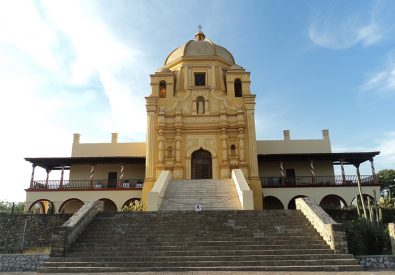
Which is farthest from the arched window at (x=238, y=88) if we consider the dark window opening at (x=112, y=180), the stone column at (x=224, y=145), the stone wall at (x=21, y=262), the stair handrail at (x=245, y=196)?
the stone wall at (x=21, y=262)

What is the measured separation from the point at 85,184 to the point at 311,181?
17.0 meters

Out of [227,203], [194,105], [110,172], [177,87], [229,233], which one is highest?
[177,87]

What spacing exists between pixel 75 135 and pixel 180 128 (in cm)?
1084

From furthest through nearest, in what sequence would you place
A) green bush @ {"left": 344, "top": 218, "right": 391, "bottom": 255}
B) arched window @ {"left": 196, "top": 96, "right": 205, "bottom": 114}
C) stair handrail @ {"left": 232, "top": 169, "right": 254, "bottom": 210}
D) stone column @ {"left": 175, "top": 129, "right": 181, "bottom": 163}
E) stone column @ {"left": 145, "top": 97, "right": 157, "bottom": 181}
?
arched window @ {"left": 196, "top": 96, "right": 205, "bottom": 114} < stone column @ {"left": 175, "top": 129, "right": 181, "bottom": 163} < stone column @ {"left": 145, "top": 97, "right": 157, "bottom": 181} < stair handrail @ {"left": 232, "top": 169, "right": 254, "bottom": 210} < green bush @ {"left": 344, "top": 218, "right": 391, "bottom": 255}

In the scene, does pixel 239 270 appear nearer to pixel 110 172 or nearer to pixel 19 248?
pixel 19 248

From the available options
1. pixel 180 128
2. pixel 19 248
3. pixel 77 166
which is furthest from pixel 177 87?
pixel 19 248

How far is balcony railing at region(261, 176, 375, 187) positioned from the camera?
25203mm

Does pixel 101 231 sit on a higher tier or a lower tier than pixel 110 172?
lower

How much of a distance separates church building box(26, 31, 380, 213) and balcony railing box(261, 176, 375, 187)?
7 centimetres

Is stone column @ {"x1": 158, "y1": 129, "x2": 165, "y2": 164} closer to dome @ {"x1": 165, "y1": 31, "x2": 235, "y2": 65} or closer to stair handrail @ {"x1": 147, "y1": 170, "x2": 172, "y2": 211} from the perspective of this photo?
stair handrail @ {"x1": 147, "y1": 170, "x2": 172, "y2": 211}

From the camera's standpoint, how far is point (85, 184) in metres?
26.4

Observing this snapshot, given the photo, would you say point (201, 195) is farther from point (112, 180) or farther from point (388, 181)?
point (388, 181)

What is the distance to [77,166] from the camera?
1094 inches

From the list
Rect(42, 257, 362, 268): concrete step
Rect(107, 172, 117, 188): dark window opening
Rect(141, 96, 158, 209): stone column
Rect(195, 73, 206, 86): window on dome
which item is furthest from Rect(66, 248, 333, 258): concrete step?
Rect(195, 73, 206, 86): window on dome
